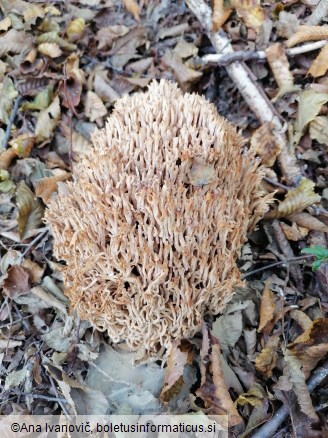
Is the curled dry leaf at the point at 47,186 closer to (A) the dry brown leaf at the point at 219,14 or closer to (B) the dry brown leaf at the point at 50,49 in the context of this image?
(B) the dry brown leaf at the point at 50,49

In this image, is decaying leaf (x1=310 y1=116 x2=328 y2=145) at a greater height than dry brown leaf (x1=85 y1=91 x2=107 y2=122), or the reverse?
dry brown leaf (x1=85 y1=91 x2=107 y2=122)

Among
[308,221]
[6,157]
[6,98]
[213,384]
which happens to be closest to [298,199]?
[308,221]

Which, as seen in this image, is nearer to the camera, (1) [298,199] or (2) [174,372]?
(2) [174,372]

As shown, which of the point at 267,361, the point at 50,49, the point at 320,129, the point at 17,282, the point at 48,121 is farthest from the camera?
the point at 50,49

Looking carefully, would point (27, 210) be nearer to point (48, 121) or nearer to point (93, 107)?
point (48, 121)

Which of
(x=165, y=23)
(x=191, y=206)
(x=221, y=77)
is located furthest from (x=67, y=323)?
(x=165, y=23)

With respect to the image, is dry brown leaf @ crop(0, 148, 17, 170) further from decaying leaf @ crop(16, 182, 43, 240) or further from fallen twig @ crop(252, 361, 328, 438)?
fallen twig @ crop(252, 361, 328, 438)

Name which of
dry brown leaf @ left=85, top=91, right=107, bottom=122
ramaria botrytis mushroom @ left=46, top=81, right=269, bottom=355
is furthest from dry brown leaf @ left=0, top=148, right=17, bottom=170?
ramaria botrytis mushroom @ left=46, top=81, right=269, bottom=355
